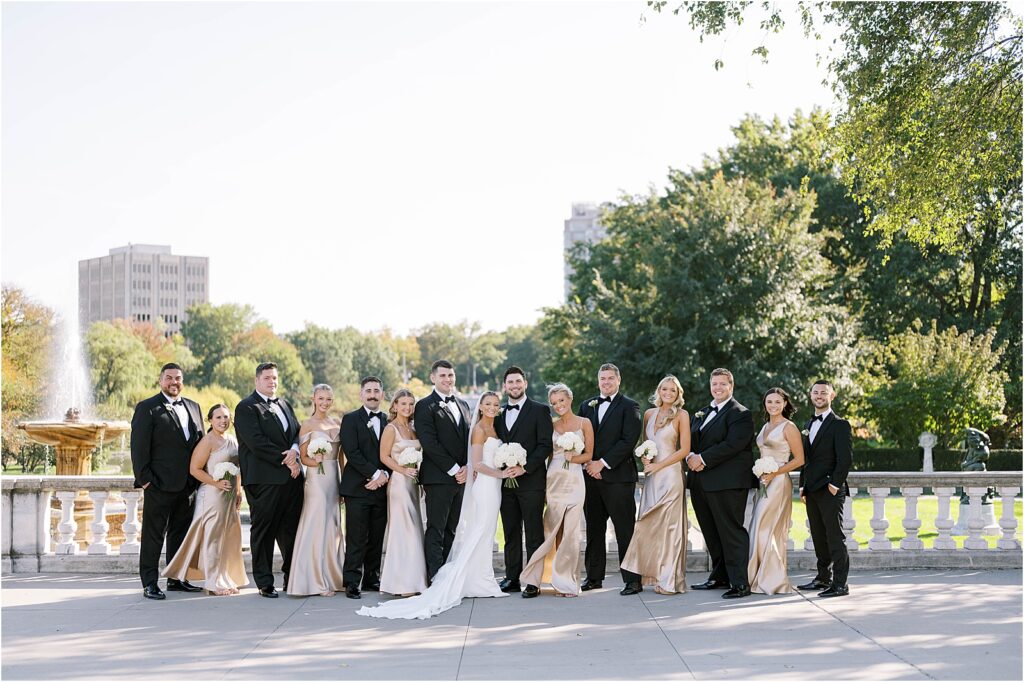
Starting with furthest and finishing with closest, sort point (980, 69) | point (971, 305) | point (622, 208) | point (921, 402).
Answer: point (622, 208)
point (971, 305)
point (921, 402)
point (980, 69)

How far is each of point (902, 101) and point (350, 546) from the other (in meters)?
9.17

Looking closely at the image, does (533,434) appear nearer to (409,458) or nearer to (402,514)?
(409,458)

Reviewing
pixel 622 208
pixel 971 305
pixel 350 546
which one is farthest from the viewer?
pixel 622 208

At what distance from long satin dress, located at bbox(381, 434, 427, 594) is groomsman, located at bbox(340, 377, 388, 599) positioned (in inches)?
6.2

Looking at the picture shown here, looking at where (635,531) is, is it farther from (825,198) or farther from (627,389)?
(825,198)

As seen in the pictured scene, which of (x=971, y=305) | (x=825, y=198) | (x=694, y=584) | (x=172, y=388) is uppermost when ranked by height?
(x=825, y=198)

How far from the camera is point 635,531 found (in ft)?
32.8

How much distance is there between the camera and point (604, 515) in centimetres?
1023

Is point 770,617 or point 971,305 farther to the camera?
point 971,305

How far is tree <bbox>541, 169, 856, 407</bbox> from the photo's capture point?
30953 mm

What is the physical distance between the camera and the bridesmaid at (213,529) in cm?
990

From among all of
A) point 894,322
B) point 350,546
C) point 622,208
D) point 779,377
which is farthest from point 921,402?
point 350,546

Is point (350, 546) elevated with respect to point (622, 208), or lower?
lower

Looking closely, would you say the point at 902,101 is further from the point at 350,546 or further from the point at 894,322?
the point at 894,322
